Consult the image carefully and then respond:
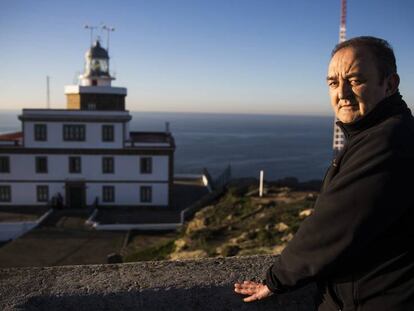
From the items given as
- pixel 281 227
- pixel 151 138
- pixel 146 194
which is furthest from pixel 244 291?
pixel 151 138

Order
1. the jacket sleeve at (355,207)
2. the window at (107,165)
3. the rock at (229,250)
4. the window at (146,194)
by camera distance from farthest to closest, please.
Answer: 1. the window at (146,194)
2. the window at (107,165)
3. the rock at (229,250)
4. the jacket sleeve at (355,207)

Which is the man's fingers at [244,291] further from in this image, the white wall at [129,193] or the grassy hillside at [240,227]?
the white wall at [129,193]

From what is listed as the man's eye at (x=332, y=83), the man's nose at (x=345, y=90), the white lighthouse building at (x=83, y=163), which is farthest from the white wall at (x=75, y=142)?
the man's nose at (x=345, y=90)

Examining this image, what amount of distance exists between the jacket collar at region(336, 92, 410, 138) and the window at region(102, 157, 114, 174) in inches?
995

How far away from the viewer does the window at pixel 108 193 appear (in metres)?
26.4

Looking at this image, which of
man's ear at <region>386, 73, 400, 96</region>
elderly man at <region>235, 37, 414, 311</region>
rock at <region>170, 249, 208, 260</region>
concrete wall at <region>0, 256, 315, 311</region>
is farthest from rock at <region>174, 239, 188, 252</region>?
man's ear at <region>386, 73, 400, 96</region>

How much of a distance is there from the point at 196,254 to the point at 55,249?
780 centimetres

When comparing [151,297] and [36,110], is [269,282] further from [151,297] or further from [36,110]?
[36,110]

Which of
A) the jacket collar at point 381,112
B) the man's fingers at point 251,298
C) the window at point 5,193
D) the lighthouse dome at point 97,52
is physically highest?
the lighthouse dome at point 97,52

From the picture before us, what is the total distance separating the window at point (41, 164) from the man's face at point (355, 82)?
26.2 metres

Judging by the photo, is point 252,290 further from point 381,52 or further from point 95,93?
point 95,93

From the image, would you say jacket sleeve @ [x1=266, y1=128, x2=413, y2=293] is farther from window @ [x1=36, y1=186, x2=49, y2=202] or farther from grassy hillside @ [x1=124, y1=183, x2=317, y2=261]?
window @ [x1=36, y1=186, x2=49, y2=202]

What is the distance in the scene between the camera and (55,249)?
61.1ft

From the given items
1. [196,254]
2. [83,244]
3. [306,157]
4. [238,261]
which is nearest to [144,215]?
[83,244]
